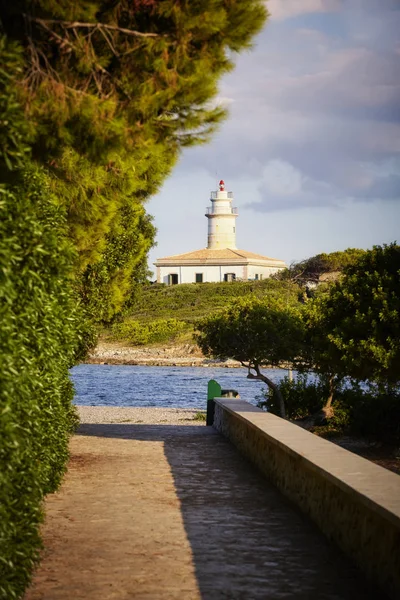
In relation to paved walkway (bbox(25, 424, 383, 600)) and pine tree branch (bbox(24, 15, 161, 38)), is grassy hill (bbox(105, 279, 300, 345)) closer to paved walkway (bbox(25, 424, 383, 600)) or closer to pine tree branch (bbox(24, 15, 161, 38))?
paved walkway (bbox(25, 424, 383, 600))

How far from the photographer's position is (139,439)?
1778 centimetres

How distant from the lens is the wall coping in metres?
6.62

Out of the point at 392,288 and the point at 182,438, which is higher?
the point at 392,288

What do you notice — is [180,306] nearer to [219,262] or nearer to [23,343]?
[219,262]

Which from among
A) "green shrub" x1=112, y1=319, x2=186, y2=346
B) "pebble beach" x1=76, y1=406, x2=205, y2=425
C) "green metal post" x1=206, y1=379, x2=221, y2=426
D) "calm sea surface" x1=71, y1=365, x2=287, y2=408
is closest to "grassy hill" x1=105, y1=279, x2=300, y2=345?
"green shrub" x1=112, y1=319, x2=186, y2=346

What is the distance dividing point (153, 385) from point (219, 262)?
46348 mm

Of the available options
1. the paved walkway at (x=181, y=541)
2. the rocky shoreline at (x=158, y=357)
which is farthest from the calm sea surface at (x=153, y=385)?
the paved walkway at (x=181, y=541)

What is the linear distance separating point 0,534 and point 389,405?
17695 mm

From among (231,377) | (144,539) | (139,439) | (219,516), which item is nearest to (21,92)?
(144,539)

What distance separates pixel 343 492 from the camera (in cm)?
759

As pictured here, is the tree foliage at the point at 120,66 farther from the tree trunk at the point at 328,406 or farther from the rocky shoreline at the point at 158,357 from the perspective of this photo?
the rocky shoreline at the point at 158,357

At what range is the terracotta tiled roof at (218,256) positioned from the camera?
105m

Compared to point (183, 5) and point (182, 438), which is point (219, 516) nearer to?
point (183, 5)

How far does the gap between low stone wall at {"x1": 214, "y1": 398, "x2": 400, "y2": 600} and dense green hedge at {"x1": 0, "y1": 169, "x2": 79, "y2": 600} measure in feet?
7.65
